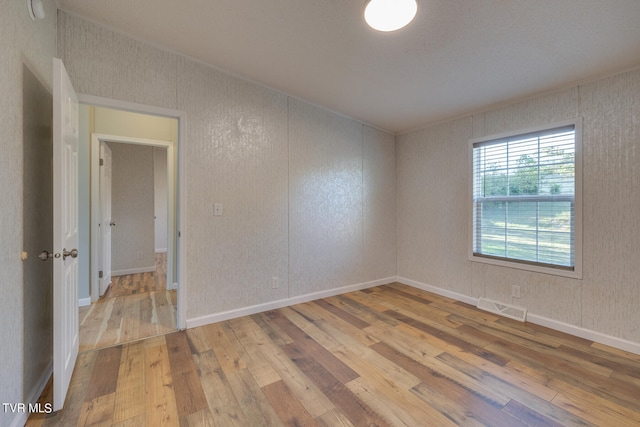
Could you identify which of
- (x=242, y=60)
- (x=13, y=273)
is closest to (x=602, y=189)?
(x=242, y=60)

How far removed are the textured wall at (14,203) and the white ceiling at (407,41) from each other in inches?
30.4

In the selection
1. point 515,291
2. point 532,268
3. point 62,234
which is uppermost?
point 62,234

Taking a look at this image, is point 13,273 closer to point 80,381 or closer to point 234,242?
point 80,381

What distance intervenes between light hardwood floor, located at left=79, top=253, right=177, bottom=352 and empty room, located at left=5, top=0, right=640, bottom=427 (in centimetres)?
4

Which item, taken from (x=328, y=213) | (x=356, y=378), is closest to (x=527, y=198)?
(x=328, y=213)

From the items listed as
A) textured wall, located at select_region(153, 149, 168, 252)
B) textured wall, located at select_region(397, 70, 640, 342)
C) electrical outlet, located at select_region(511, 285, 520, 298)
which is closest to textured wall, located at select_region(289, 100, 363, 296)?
textured wall, located at select_region(397, 70, 640, 342)

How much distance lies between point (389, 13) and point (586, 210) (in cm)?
236

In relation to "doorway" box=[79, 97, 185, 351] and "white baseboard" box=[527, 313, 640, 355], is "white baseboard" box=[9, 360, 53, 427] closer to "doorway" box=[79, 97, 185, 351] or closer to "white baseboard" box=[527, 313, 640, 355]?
"doorway" box=[79, 97, 185, 351]

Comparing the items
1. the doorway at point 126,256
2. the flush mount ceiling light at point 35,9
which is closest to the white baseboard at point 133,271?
the doorway at point 126,256

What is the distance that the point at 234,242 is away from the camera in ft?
9.43

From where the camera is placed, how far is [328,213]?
139 inches

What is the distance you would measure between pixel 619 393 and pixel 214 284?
123 inches

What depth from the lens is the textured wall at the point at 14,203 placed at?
51.4 inches

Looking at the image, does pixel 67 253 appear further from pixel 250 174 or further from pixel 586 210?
pixel 586 210
